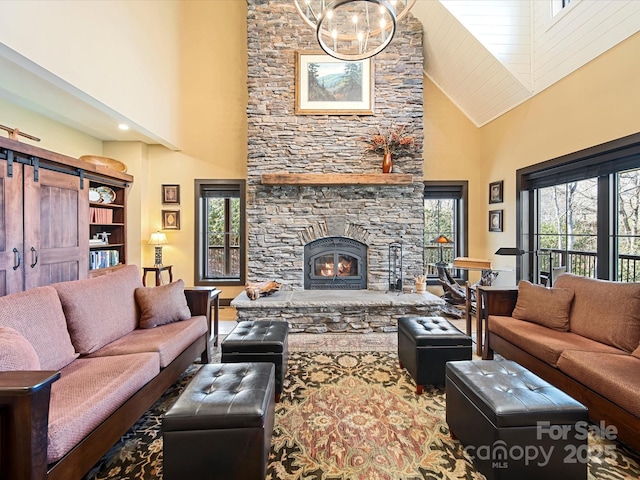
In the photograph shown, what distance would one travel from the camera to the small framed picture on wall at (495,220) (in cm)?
480

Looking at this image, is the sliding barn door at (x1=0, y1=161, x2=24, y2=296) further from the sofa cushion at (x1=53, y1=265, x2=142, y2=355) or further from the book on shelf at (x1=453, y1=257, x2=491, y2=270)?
the book on shelf at (x1=453, y1=257, x2=491, y2=270)

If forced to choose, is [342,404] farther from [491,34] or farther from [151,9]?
[151,9]

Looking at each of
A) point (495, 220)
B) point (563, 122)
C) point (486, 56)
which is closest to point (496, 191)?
point (495, 220)

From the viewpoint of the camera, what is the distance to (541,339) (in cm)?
248

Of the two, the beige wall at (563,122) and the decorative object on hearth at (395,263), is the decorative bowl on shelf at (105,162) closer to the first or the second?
the decorative object on hearth at (395,263)

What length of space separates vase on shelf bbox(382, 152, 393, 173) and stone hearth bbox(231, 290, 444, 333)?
6.44 ft

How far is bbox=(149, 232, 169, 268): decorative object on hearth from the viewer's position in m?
5.05

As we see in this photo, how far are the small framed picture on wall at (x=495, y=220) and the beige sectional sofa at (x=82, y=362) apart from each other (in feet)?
14.7

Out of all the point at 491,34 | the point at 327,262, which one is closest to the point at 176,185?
the point at 327,262

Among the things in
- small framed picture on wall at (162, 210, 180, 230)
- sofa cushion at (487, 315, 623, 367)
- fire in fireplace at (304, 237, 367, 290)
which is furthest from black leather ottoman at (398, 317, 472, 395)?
small framed picture on wall at (162, 210, 180, 230)

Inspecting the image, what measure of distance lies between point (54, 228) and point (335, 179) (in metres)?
3.53

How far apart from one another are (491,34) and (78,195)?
566cm

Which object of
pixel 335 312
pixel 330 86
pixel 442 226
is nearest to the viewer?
pixel 335 312

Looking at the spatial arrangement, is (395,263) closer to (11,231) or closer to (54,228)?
(54,228)
